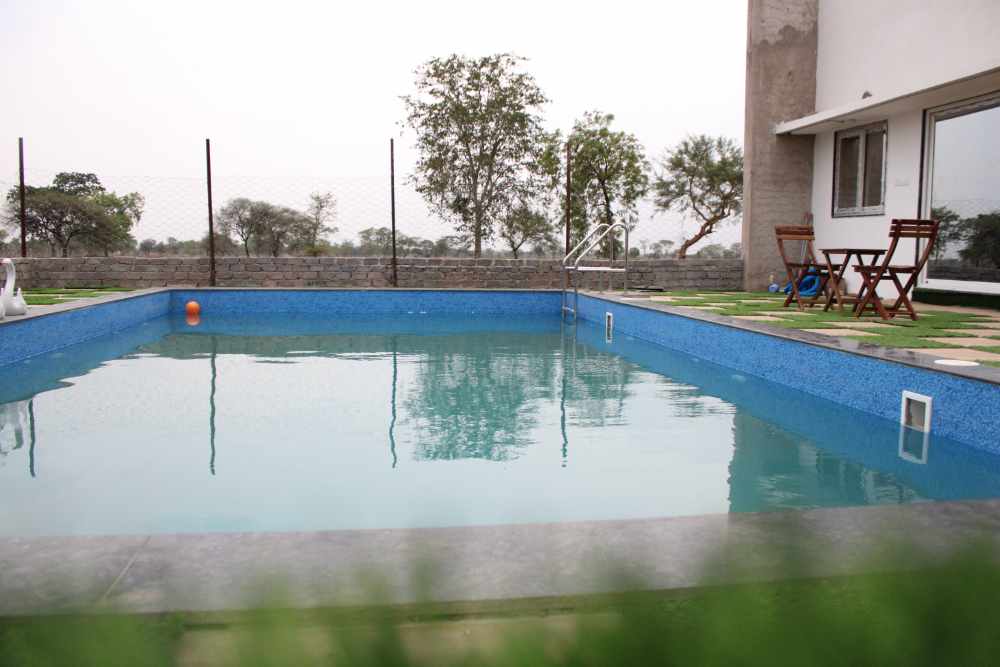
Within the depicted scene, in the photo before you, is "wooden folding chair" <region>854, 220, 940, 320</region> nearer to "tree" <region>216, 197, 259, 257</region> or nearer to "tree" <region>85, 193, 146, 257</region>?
"tree" <region>216, 197, 259, 257</region>

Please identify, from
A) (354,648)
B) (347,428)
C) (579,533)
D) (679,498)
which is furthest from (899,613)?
(347,428)

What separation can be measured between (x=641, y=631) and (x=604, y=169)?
18.2 m

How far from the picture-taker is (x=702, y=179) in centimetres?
2323

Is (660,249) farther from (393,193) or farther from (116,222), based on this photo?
(116,222)

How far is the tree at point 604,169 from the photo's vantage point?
17.9 metres

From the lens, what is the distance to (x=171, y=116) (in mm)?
13625

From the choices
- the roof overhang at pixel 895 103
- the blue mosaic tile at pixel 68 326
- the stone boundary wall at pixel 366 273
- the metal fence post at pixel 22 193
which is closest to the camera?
the blue mosaic tile at pixel 68 326

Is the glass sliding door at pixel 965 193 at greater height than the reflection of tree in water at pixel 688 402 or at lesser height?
greater

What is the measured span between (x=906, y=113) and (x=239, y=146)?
883 centimetres

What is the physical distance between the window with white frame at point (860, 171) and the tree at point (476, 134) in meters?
7.13

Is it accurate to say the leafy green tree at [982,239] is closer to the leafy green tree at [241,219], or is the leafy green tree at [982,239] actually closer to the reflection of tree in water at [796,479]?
the reflection of tree in water at [796,479]

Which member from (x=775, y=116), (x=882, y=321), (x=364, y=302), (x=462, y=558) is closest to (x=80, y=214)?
(x=364, y=302)

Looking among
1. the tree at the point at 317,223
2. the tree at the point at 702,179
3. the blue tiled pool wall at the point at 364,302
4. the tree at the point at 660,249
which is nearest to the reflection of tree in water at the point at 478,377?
the blue tiled pool wall at the point at 364,302

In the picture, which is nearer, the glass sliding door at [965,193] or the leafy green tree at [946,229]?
the glass sliding door at [965,193]
